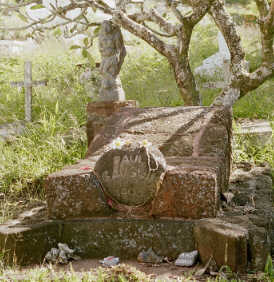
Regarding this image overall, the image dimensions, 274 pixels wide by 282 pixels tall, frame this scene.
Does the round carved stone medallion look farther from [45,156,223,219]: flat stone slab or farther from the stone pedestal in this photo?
the stone pedestal

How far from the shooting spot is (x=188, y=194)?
283 centimetres

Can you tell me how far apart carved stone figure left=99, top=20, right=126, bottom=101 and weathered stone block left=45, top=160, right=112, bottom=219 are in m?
2.09

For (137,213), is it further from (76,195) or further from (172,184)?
(76,195)

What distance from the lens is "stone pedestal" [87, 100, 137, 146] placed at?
15.4ft

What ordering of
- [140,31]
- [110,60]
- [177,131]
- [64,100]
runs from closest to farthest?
1. [177,131]
2. [110,60]
3. [140,31]
4. [64,100]

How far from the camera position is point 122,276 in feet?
7.81

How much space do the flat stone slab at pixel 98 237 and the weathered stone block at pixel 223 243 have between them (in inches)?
6.2

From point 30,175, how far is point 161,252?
2.43m

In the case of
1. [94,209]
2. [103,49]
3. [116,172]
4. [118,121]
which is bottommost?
[94,209]

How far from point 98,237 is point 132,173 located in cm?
53

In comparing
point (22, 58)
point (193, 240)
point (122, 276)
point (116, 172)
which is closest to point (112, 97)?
point (116, 172)

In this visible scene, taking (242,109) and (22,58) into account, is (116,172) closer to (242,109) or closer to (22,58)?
(242,109)

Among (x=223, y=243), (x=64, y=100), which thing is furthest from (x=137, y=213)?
(x=64, y=100)

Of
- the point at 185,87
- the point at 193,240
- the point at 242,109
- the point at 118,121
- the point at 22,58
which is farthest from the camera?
the point at 22,58
